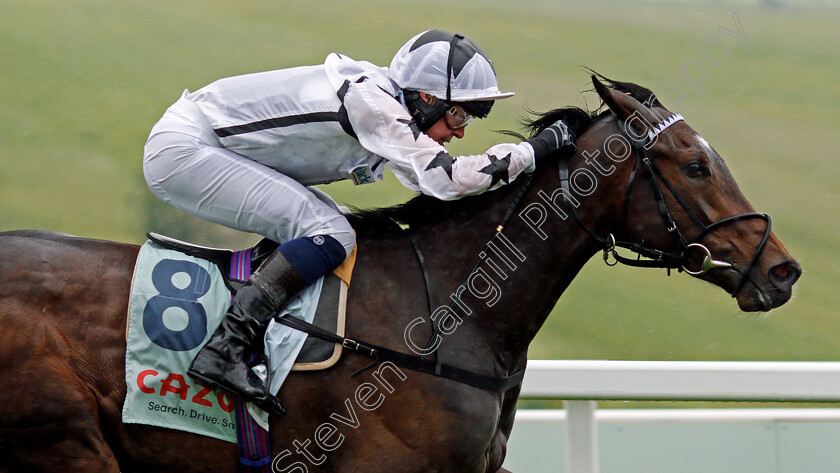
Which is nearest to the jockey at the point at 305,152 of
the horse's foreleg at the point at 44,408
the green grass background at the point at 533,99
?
the horse's foreleg at the point at 44,408

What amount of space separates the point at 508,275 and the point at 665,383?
1.35 meters

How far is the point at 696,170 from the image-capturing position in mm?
2668

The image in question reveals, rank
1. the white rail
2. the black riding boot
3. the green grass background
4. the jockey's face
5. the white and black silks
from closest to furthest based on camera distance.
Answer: the black riding boot
the white and black silks
the jockey's face
the white rail
the green grass background

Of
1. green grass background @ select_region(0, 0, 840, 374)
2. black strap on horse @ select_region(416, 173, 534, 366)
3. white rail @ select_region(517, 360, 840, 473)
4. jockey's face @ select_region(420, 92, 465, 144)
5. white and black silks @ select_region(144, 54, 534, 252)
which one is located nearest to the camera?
white and black silks @ select_region(144, 54, 534, 252)

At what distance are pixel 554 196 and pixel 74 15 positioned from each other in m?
9.28

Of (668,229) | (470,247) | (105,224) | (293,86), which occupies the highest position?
(293,86)

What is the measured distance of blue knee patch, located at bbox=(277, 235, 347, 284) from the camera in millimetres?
2580

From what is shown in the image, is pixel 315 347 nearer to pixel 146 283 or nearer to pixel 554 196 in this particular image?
pixel 146 283

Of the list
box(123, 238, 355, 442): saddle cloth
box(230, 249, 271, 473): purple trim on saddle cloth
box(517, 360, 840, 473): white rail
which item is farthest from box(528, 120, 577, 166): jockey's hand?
box(517, 360, 840, 473): white rail

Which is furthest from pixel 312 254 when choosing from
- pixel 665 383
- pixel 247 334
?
pixel 665 383

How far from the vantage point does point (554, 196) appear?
2744mm

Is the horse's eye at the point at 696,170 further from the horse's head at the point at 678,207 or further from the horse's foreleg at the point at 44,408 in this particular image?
the horse's foreleg at the point at 44,408

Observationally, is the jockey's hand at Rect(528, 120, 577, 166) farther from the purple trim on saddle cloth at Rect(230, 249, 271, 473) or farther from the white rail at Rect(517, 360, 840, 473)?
the white rail at Rect(517, 360, 840, 473)

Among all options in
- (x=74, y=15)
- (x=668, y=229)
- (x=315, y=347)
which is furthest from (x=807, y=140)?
(x=74, y=15)
